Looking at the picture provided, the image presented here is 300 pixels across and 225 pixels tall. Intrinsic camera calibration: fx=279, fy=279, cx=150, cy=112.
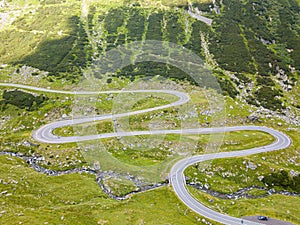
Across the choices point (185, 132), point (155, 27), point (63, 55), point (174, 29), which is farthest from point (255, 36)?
point (63, 55)

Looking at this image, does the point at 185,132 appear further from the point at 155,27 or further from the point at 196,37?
the point at 155,27

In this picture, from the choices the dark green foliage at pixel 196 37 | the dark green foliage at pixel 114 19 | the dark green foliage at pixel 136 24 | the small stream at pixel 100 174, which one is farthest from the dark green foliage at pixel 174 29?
the small stream at pixel 100 174

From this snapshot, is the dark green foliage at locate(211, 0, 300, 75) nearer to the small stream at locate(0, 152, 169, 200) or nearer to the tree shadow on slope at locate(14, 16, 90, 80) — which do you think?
the tree shadow on slope at locate(14, 16, 90, 80)

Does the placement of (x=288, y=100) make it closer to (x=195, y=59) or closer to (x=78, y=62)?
(x=195, y=59)

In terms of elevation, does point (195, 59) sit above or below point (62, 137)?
above

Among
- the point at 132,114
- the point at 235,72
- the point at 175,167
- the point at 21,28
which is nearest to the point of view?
the point at 175,167

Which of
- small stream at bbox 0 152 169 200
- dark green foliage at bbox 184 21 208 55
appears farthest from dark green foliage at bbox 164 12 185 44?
small stream at bbox 0 152 169 200

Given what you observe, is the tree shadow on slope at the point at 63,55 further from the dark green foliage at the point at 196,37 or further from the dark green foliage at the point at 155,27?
the dark green foliage at the point at 196,37

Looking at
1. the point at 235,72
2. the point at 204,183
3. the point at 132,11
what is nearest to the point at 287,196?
the point at 204,183
